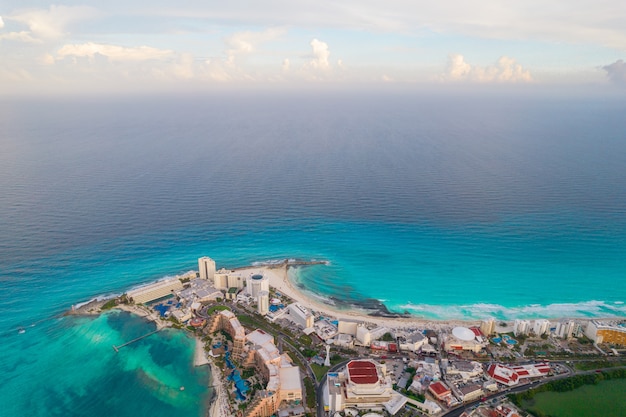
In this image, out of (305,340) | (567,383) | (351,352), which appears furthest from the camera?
(305,340)

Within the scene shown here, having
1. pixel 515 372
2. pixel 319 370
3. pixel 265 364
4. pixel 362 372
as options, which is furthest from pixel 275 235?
pixel 515 372

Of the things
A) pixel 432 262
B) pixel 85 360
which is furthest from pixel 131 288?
pixel 432 262

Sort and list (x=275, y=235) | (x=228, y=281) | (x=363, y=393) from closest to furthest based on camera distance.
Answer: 1. (x=363, y=393)
2. (x=228, y=281)
3. (x=275, y=235)

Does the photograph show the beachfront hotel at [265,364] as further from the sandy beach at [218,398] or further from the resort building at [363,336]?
the resort building at [363,336]

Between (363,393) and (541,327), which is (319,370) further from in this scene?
(541,327)

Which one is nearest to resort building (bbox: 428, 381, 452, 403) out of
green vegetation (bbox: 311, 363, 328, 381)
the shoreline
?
the shoreline

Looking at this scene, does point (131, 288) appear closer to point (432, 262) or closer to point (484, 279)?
point (432, 262)
